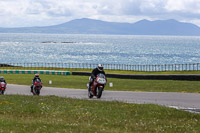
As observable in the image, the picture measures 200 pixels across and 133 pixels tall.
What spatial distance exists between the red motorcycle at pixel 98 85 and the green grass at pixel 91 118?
11.6ft

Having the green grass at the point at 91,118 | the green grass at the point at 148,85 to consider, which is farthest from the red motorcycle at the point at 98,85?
the green grass at the point at 148,85

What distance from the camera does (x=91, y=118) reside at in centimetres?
1348

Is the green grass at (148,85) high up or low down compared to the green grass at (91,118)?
down

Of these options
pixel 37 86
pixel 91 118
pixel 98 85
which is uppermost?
pixel 91 118

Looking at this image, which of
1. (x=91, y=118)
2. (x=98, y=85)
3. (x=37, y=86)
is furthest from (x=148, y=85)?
(x=91, y=118)

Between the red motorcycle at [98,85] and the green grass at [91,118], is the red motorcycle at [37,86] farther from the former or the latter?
the green grass at [91,118]

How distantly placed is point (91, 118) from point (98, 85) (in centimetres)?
823

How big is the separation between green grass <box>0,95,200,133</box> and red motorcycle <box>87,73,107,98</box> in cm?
354

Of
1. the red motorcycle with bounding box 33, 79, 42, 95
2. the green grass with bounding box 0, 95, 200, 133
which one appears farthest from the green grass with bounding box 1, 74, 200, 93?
the green grass with bounding box 0, 95, 200, 133

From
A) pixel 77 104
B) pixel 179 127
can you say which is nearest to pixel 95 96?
pixel 77 104

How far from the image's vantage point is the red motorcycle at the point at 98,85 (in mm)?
21234

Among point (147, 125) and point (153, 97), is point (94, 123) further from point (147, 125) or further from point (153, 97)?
point (153, 97)

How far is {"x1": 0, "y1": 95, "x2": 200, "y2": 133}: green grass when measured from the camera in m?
11.3

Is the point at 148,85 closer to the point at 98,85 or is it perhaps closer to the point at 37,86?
the point at 37,86
